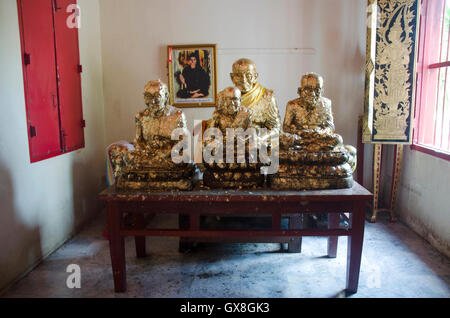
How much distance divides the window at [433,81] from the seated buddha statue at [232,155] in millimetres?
2035

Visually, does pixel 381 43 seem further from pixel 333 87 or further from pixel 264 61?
pixel 264 61

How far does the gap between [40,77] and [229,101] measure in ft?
5.76

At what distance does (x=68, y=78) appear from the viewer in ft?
11.8

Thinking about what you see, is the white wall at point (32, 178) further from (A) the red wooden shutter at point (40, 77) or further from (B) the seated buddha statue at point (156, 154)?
(B) the seated buddha statue at point (156, 154)

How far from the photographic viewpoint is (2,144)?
259 centimetres

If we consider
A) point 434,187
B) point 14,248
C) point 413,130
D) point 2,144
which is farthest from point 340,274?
point 2,144

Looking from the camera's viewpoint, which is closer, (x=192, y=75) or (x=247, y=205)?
(x=247, y=205)

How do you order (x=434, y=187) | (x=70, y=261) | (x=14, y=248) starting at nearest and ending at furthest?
(x=14, y=248)
(x=70, y=261)
(x=434, y=187)

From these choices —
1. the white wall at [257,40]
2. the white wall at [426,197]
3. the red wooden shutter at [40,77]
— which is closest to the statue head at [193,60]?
the white wall at [257,40]

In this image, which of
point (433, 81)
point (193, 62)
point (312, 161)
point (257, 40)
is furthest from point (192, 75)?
point (433, 81)

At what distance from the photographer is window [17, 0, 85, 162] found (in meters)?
2.90

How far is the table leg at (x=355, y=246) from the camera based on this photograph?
2420mm

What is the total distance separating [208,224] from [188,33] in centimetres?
238

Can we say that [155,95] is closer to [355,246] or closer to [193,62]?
[355,246]
